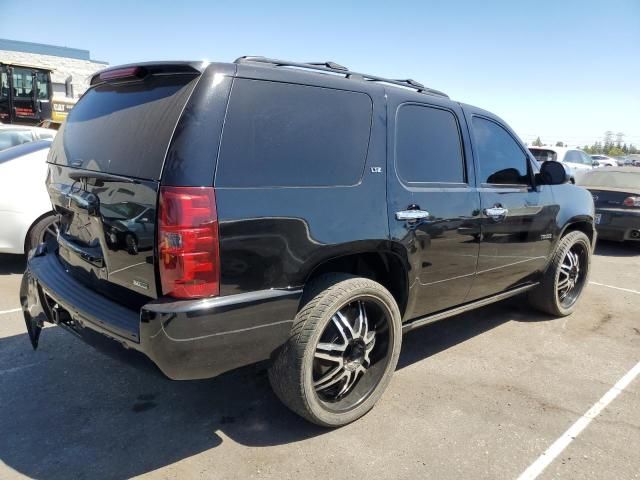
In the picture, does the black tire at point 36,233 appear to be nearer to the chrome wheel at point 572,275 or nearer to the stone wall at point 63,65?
the chrome wheel at point 572,275

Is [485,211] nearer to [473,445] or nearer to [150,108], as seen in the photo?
[473,445]

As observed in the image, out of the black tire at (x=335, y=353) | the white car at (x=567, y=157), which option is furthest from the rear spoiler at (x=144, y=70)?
the white car at (x=567, y=157)

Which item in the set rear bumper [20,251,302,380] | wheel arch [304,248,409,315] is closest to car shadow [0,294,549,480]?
rear bumper [20,251,302,380]

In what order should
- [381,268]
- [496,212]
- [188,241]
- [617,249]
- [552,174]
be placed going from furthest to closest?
[617,249] → [552,174] → [496,212] → [381,268] → [188,241]

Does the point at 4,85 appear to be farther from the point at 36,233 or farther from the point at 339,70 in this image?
the point at 339,70

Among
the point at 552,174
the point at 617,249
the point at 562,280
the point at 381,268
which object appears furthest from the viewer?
the point at 617,249

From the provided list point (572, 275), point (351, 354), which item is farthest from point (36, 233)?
point (572, 275)

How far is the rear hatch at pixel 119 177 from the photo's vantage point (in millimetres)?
2348

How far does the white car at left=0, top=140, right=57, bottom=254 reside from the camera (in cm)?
519

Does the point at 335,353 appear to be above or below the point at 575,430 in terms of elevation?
above

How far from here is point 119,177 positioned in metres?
2.46

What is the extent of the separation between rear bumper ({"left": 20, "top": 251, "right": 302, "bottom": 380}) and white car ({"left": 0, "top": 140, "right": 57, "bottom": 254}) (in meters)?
2.89

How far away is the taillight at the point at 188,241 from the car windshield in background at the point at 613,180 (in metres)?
8.96

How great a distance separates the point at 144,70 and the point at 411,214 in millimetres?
1714
